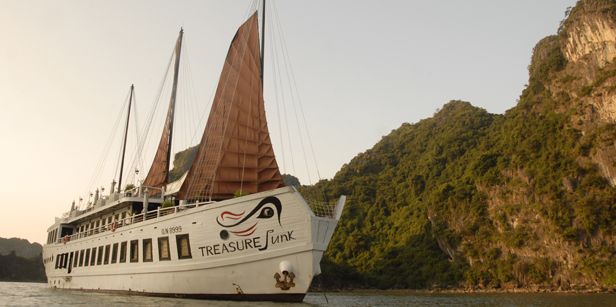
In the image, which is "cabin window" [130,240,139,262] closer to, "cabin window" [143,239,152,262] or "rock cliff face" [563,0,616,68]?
"cabin window" [143,239,152,262]

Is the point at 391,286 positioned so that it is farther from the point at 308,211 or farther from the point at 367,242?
the point at 308,211

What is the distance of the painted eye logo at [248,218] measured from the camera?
2033cm

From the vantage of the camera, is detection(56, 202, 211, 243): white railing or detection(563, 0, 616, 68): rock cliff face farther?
detection(563, 0, 616, 68): rock cliff face

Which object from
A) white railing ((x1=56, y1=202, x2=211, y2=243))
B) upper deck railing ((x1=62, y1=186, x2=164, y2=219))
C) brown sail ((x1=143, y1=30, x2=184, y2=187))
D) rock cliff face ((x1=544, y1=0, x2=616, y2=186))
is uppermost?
rock cliff face ((x1=544, y1=0, x2=616, y2=186))

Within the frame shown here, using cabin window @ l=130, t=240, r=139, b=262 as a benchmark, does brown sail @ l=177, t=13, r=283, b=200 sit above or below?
above

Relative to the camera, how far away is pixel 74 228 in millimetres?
36250

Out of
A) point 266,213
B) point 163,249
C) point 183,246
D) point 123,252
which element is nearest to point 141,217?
point 123,252

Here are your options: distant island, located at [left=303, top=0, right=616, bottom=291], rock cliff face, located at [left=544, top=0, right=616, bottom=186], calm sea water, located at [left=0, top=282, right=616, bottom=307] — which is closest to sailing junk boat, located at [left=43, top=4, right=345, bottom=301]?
calm sea water, located at [left=0, top=282, right=616, bottom=307]

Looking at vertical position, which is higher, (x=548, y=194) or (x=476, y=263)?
(x=548, y=194)

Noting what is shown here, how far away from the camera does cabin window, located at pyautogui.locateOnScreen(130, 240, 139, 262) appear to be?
23.9 metres

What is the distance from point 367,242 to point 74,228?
61940 millimetres

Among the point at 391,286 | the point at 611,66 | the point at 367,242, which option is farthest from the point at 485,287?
the point at 611,66

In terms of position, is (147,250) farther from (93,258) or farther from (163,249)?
(93,258)

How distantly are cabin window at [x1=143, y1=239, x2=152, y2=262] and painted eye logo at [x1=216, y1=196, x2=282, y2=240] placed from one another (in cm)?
450
